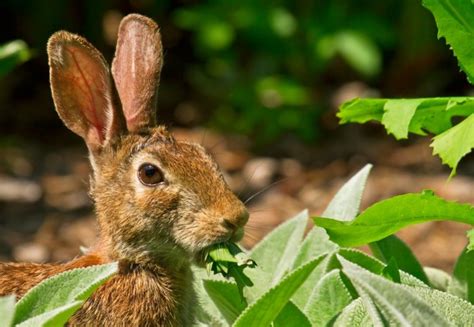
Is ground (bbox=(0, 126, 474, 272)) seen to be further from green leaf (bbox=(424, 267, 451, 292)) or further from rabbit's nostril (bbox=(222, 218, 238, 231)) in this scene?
rabbit's nostril (bbox=(222, 218, 238, 231))

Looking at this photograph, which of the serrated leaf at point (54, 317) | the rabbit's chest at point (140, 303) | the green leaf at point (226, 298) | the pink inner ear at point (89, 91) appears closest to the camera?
the serrated leaf at point (54, 317)

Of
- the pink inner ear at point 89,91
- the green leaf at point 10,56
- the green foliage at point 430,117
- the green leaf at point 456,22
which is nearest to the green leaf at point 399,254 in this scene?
the green foliage at point 430,117

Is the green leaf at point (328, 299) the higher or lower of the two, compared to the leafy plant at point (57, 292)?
lower

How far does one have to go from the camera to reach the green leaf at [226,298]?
3588 mm

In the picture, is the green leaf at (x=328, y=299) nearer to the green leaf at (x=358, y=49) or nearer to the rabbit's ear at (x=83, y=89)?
the rabbit's ear at (x=83, y=89)

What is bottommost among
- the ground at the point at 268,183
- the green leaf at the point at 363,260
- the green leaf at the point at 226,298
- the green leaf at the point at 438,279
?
the ground at the point at 268,183

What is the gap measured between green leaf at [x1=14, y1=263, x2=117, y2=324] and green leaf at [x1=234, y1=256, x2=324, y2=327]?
0.39 meters

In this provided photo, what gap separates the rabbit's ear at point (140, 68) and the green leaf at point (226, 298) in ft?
2.88

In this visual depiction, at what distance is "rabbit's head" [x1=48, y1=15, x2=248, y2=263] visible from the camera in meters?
3.87

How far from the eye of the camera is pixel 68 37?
4000mm

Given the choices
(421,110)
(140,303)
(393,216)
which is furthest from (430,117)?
(140,303)

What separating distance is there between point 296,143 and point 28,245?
7.87 ft

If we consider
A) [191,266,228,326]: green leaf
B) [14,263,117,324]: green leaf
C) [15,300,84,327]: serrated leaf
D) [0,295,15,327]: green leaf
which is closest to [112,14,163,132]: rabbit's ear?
[191,266,228,326]: green leaf

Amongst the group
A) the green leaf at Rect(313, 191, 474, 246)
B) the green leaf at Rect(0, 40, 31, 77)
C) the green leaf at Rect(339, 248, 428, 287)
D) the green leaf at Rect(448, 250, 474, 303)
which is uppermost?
the green leaf at Rect(313, 191, 474, 246)
